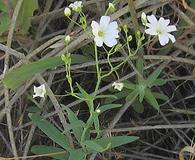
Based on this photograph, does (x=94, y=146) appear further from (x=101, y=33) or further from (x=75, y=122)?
(x=101, y=33)

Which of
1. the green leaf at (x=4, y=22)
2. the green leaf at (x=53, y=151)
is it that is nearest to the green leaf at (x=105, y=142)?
the green leaf at (x=53, y=151)

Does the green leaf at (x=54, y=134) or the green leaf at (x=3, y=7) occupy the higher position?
the green leaf at (x=3, y=7)

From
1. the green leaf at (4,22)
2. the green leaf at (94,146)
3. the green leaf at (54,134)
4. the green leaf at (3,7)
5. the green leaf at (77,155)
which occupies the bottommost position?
the green leaf at (77,155)

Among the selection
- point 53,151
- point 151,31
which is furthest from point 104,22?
point 53,151

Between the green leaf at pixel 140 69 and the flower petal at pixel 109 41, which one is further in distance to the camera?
the green leaf at pixel 140 69

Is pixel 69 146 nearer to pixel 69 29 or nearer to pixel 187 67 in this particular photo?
pixel 69 29

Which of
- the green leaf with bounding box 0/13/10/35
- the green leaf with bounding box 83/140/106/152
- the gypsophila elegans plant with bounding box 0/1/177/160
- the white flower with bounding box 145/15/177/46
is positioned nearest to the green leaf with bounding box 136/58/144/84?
the gypsophila elegans plant with bounding box 0/1/177/160

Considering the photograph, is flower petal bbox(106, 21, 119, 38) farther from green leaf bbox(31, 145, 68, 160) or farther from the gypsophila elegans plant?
green leaf bbox(31, 145, 68, 160)

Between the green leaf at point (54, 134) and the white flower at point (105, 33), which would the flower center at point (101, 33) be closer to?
the white flower at point (105, 33)
